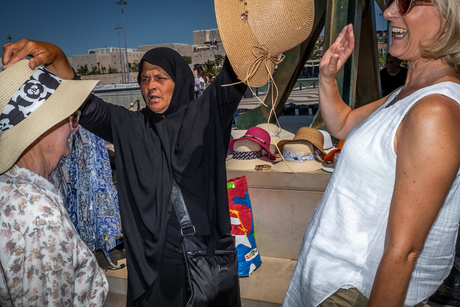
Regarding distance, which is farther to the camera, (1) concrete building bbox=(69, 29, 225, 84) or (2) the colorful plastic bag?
(1) concrete building bbox=(69, 29, 225, 84)

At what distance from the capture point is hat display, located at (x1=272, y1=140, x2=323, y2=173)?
3215 millimetres

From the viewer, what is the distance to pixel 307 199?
3217mm

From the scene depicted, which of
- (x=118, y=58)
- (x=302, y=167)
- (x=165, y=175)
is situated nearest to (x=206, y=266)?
(x=165, y=175)

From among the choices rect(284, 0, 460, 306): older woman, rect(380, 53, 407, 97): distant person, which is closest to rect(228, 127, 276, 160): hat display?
rect(284, 0, 460, 306): older woman

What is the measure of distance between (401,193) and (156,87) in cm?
162

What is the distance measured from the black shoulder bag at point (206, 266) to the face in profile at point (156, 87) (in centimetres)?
50

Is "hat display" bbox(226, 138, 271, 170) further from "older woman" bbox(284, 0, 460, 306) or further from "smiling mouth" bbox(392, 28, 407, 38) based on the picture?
"smiling mouth" bbox(392, 28, 407, 38)

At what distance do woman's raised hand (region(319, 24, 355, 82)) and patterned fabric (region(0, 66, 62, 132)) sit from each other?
108cm

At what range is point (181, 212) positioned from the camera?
201 centimetres

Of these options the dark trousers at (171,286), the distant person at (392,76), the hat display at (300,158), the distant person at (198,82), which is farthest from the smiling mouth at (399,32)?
the distant person at (198,82)

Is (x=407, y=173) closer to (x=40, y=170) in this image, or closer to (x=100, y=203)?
(x=40, y=170)

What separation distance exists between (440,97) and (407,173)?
0.23 m

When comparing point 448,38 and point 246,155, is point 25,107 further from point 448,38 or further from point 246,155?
point 246,155

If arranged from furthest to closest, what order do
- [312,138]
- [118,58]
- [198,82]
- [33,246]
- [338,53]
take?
[118,58], [198,82], [312,138], [338,53], [33,246]
